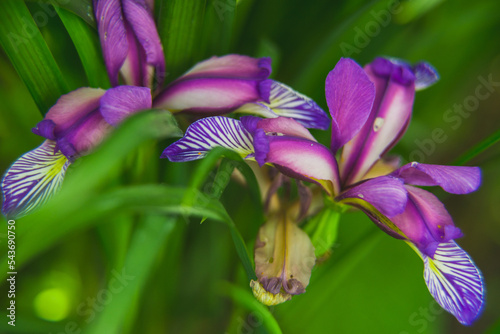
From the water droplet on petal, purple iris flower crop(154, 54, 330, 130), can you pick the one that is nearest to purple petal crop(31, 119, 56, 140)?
purple iris flower crop(154, 54, 330, 130)

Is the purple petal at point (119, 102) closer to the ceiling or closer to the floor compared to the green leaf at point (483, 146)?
closer to the ceiling

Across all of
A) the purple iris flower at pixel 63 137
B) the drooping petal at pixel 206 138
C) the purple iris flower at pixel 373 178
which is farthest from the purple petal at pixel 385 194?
the purple iris flower at pixel 63 137

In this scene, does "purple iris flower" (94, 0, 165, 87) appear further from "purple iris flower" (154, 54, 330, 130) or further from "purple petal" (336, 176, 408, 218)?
"purple petal" (336, 176, 408, 218)

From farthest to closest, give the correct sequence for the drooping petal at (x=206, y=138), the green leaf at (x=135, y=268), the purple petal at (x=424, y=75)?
the purple petal at (x=424, y=75) < the drooping petal at (x=206, y=138) < the green leaf at (x=135, y=268)

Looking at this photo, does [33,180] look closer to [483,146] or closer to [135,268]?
[135,268]

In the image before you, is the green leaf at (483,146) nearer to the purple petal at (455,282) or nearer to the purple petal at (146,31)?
the purple petal at (455,282)

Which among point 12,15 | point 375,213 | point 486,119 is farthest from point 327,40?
point 486,119
